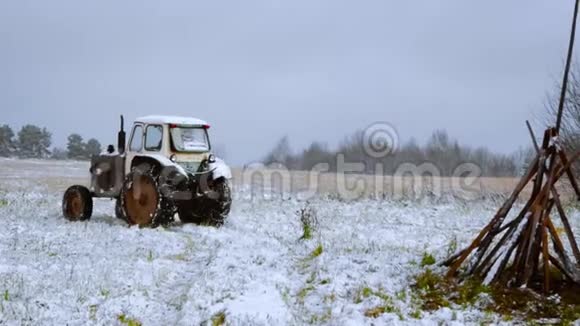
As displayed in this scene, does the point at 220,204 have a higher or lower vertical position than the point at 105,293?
higher

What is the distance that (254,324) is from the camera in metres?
4.93

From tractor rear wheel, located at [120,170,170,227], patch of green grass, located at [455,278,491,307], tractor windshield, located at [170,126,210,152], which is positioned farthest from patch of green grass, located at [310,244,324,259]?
tractor windshield, located at [170,126,210,152]

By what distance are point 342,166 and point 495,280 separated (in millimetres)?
23473

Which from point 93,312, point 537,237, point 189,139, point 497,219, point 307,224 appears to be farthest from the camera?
point 189,139

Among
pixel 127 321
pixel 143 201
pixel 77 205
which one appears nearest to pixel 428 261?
pixel 127 321

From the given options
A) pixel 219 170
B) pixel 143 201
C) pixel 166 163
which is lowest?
pixel 143 201

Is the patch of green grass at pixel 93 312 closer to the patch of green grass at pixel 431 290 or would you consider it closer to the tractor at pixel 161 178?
the patch of green grass at pixel 431 290

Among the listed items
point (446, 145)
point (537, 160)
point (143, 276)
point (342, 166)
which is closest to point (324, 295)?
point (143, 276)

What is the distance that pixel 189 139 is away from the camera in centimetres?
1177

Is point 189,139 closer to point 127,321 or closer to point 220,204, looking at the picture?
point 220,204

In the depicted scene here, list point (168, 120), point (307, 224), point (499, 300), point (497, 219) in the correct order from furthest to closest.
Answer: point (168, 120), point (307, 224), point (497, 219), point (499, 300)

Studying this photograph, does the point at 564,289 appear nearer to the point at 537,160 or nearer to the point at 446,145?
the point at 537,160

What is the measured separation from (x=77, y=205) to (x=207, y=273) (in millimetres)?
6502

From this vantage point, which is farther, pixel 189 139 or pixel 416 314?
pixel 189 139
